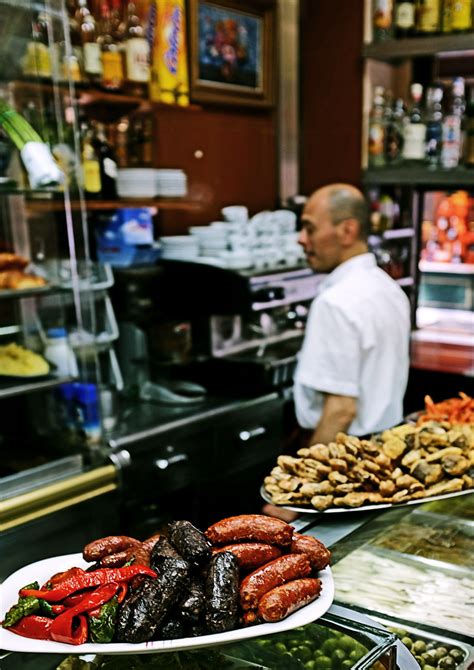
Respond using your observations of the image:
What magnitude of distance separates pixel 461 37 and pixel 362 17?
0.69 m

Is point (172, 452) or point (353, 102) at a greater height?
point (353, 102)

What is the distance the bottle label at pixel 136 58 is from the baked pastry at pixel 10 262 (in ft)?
4.04

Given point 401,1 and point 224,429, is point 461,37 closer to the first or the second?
point 401,1

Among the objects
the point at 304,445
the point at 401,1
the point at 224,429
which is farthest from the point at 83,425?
the point at 401,1

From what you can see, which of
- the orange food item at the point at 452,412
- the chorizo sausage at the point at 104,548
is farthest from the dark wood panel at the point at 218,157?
the chorizo sausage at the point at 104,548

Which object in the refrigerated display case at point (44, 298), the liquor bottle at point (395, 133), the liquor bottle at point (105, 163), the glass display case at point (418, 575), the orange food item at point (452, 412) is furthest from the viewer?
the liquor bottle at point (395, 133)

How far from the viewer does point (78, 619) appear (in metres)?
1.23

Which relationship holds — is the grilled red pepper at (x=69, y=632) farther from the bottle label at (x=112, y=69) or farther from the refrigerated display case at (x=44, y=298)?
the bottle label at (x=112, y=69)

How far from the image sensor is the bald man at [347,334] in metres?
2.93

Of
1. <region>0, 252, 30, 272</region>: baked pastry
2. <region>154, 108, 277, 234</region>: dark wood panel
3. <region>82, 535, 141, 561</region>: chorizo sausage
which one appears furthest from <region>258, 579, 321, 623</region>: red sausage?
<region>154, 108, 277, 234</region>: dark wood panel

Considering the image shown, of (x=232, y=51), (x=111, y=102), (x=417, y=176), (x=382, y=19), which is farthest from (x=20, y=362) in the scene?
(x=382, y=19)

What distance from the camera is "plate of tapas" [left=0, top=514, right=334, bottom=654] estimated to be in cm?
120

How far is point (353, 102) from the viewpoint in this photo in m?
4.70

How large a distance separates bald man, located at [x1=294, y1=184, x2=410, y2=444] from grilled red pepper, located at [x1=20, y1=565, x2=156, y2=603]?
167 centimetres
